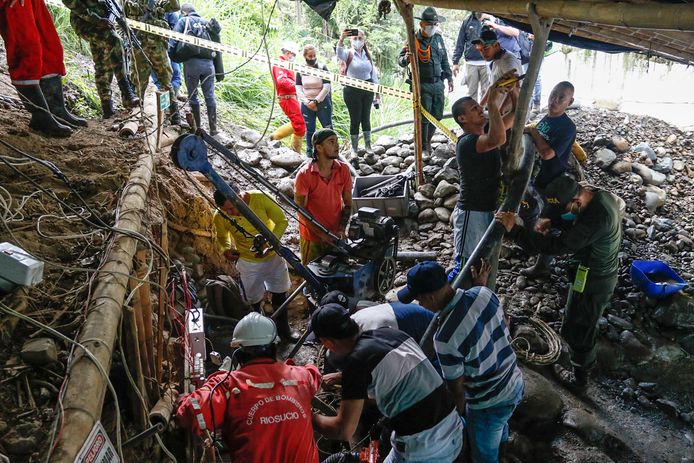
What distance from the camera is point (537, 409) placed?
421 centimetres

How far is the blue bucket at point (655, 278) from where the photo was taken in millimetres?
5469

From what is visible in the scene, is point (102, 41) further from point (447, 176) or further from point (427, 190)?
point (447, 176)

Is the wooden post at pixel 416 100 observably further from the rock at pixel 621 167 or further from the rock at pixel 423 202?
the rock at pixel 621 167

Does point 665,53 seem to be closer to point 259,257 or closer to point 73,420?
point 259,257

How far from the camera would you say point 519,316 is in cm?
524

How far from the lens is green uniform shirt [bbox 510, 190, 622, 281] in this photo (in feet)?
14.2

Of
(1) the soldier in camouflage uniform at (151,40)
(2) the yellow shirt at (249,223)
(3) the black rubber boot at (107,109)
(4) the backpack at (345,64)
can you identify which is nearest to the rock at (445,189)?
(4) the backpack at (345,64)

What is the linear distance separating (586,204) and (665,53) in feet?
8.08

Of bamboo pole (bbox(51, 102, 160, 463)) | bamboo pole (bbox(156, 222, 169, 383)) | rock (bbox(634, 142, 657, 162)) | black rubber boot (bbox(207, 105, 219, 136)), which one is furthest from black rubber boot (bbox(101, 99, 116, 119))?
rock (bbox(634, 142, 657, 162))

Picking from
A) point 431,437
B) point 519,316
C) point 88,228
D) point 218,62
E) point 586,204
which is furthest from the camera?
point 218,62

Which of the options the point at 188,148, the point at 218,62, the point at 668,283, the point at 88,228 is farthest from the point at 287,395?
the point at 218,62

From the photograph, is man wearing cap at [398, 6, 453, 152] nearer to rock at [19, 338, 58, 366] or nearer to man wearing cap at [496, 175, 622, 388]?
man wearing cap at [496, 175, 622, 388]

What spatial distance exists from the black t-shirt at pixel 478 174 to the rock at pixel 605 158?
3706mm

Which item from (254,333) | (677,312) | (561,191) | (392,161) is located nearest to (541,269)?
(677,312)
